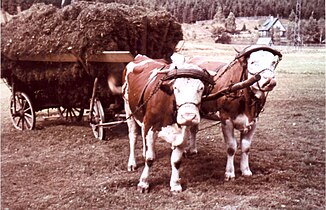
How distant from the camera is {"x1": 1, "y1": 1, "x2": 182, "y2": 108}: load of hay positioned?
2453mm

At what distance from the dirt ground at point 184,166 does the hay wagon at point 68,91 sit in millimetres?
91

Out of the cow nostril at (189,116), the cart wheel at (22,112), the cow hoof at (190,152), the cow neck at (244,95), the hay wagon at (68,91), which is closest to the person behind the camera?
the cow nostril at (189,116)

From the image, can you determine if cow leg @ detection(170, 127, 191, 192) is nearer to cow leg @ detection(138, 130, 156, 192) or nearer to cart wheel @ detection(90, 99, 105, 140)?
cow leg @ detection(138, 130, 156, 192)

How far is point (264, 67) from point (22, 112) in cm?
181

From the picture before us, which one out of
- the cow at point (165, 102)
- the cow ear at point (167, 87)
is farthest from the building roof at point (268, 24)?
the cow ear at point (167, 87)

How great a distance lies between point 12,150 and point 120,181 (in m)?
0.74

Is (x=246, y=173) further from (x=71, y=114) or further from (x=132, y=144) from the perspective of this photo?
(x=71, y=114)

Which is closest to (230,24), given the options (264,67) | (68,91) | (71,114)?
(264,67)

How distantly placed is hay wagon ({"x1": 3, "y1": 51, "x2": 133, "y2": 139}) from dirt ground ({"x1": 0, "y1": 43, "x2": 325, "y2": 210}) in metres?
0.09

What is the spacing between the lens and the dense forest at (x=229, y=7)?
1972 mm

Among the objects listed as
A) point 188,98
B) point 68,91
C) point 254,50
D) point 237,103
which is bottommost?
point 68,91

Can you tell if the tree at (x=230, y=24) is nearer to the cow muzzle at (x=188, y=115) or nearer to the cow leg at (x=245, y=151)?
the cow muzzle at (x=188, y=115)

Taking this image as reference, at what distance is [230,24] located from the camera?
188 centimetres

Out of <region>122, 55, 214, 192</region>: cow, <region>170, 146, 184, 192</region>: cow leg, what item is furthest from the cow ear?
<region>170, 146, 184, 192</region>: cow leg
